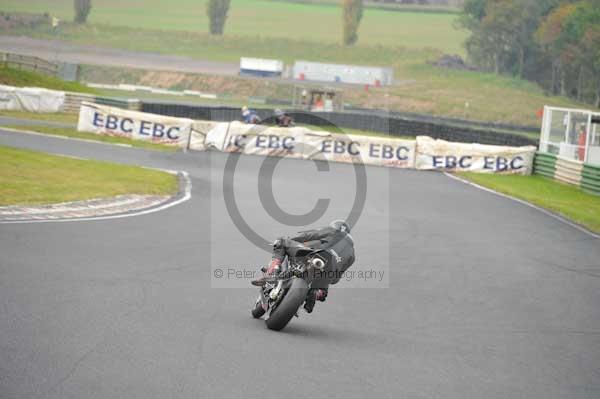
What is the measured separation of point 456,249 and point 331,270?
7.00 meters

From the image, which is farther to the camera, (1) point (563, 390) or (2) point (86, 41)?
(2) point (86, 41)

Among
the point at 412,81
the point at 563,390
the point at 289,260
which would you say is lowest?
the point at 563,390

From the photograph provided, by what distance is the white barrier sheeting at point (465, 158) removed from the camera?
30516mm

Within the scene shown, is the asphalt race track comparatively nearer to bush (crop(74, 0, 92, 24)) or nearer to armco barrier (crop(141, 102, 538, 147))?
armco barrier (crop(141, 102, 538, 147))

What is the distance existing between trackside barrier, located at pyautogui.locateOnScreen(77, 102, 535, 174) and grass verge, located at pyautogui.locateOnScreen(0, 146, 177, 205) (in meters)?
7.57

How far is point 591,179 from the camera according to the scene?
89.5 feet

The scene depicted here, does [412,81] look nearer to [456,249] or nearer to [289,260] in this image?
[456,249]

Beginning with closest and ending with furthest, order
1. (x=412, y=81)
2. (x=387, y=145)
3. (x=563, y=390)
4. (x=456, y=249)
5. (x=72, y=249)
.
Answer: (x=563, y=390)
(x=72, y=249)
(x=456, y=249)
(x=387, y=145)
(x=412, y=81)

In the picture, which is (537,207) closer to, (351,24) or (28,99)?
(28,99)

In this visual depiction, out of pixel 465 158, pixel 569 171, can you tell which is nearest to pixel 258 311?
pixel 569 171

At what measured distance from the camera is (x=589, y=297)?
39.7 feet

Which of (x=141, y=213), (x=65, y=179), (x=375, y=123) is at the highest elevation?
(x=375, y=123)

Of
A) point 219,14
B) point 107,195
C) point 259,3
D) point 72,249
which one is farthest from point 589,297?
point 259,3

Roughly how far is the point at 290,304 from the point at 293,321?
1.07m
